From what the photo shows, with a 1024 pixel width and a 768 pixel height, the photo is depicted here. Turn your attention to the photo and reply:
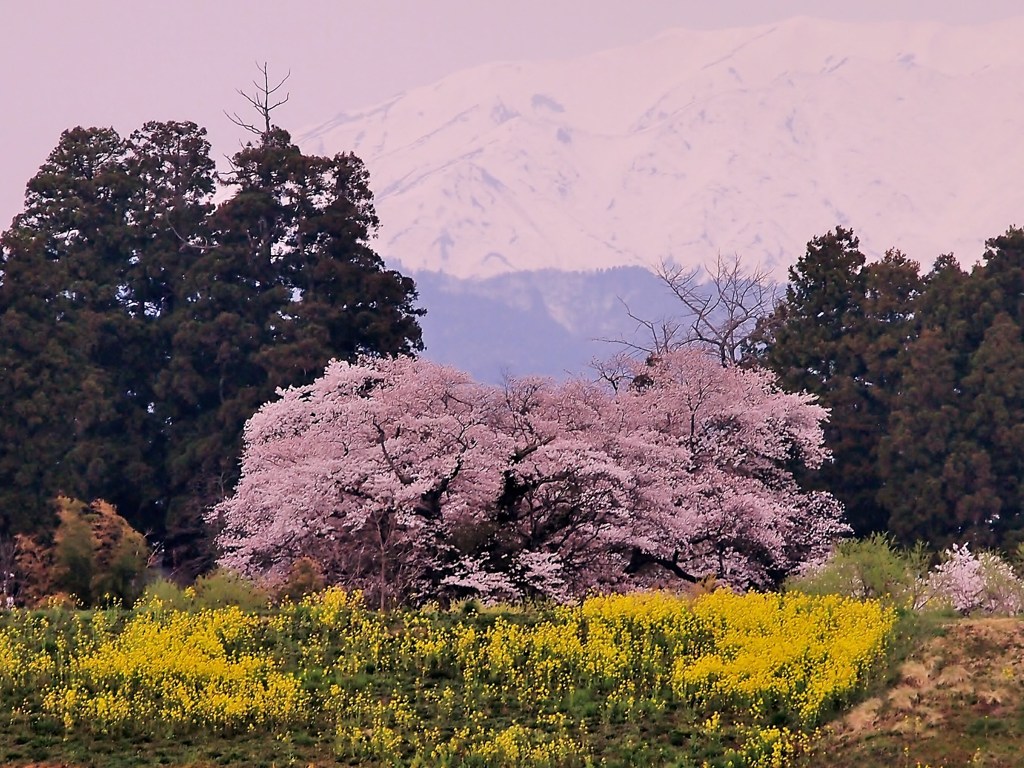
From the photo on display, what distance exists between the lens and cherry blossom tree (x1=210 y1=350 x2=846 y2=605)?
35625 mm

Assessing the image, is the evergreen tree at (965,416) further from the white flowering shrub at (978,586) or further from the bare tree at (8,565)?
the bare tree at (8,565)

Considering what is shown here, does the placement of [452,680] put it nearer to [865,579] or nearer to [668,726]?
[668,726]

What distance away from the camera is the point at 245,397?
Answer: 50.9 m

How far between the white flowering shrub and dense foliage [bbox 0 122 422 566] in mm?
19719

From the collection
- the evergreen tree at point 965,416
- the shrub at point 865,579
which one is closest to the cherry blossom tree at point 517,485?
the shrub at point 865,579

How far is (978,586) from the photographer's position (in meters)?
38.1

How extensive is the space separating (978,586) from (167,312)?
29.6 meters

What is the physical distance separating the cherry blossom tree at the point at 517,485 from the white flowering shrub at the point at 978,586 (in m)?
4.84

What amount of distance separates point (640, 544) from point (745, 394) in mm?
9159

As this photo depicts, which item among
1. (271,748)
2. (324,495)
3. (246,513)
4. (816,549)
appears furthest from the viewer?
(816,549)

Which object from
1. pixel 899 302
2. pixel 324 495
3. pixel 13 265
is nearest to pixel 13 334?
pixel 13 265

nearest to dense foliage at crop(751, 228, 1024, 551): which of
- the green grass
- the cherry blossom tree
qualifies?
the cherry blossom tree

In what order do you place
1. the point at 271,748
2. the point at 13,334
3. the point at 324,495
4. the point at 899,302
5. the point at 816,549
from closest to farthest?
the point at 271,748, the point at 324,495, the point at 816,549, the point at 13,334, the point at 899,302

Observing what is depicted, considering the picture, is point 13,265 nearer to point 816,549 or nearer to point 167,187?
point 167,187
